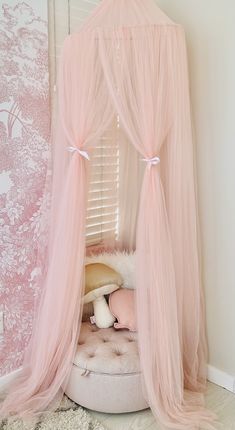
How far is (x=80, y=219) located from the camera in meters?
1.91

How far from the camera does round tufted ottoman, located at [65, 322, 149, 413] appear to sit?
6.02 feet

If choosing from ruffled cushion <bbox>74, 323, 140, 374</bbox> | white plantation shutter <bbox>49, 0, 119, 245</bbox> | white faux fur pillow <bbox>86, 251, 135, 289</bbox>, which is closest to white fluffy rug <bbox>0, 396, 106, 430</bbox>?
ruffled cushion <bbox>74, 323, 140, 374</bbox>

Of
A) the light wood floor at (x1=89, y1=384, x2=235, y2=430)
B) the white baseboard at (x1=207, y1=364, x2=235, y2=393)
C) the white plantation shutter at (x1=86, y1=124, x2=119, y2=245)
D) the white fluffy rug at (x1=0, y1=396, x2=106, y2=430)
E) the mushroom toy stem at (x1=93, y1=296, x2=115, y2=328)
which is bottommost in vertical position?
the light wood floor at (x1=89, y1=384, x2=235, y2=430)

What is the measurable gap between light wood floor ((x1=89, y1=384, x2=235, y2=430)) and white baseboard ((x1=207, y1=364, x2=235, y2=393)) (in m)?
0.06

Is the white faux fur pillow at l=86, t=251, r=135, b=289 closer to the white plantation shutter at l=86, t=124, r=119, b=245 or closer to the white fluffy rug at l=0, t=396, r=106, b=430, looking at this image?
the white plantation shutter at l=86, t=124, r=119, b=245

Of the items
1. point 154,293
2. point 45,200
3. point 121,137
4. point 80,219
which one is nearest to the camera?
point 154,293

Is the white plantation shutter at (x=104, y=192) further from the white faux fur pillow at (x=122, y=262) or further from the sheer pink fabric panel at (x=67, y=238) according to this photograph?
the sheer pink fabric panel at (x=67, y=238)

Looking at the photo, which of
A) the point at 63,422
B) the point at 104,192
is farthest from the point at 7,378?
the point at 104,192

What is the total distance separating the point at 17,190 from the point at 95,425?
4.04 ft

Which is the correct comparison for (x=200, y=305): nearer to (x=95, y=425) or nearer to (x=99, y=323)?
(x=99, y=323)

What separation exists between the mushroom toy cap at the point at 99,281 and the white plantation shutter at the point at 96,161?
268 millimetres

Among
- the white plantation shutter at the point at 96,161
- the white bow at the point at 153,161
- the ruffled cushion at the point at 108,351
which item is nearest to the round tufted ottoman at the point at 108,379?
the ruffled cushion at the point at 108,351

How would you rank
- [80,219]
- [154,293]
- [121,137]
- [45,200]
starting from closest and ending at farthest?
[154,293], [80,219], [45,200], [121,137]

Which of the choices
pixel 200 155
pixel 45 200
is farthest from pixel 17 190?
pixel 200 155
